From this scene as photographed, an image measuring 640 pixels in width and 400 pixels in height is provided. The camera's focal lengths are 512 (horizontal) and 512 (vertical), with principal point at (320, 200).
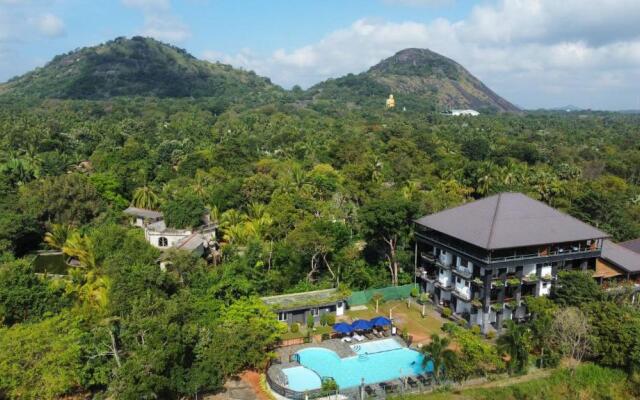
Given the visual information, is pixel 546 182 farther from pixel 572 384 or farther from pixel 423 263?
pixel 572 384

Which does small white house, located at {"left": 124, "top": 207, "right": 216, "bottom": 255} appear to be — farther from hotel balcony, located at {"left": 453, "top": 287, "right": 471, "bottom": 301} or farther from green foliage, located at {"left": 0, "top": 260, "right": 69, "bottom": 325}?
hotel balcony, located at {"left": 453, "top": 287, "right": 471, "bottom": 301}

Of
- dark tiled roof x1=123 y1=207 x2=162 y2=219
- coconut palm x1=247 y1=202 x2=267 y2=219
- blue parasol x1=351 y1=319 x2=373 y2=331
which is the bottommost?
blue parasol x1=351 y1=319 x2=373 y2=331

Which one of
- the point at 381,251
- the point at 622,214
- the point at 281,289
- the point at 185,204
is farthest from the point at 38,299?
the point at 622,214

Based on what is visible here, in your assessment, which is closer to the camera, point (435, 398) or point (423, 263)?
point (435, 398)

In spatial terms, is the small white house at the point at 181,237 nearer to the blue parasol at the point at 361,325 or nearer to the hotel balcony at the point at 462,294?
the blue parasol at the point at 361,325

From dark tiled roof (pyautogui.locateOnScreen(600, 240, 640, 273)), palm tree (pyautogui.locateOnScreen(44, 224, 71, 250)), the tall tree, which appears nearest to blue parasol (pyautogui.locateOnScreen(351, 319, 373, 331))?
the tall tree

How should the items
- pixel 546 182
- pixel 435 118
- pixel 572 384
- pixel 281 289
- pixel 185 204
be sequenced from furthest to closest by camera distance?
pixel 435 118 < pixel 546 182 < pixel 185 204 < pixel 281 289 < pixel 572 384

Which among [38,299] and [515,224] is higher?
[515,224]
